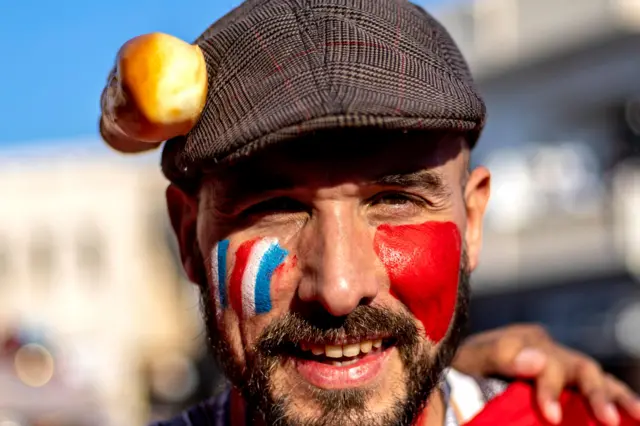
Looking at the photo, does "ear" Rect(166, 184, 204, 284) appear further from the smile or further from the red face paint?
the smile

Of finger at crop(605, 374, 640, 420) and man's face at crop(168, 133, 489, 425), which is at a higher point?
man's face at crop(168, 133, 489, 425)

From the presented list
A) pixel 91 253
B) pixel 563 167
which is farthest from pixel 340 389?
pixel 91 253

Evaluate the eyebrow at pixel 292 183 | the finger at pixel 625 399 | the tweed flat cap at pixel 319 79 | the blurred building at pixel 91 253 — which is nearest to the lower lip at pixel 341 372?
the eyebrow at pixel 292 183

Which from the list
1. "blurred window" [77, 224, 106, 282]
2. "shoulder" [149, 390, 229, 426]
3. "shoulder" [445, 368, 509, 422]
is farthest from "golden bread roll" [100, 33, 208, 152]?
"blurred window" [77, 224, 106, 282]

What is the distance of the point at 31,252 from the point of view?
114 feet

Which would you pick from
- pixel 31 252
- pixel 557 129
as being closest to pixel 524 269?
pixel 557 129

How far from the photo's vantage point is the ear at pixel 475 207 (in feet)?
7.98

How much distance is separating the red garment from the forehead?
2.39 feet

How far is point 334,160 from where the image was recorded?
81.2 inches

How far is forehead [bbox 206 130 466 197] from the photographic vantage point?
2.05m

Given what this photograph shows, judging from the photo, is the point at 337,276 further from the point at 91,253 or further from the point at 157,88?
the point at 91,253

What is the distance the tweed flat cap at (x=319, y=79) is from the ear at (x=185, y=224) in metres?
0.23

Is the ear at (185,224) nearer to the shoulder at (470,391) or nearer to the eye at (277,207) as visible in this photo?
the eye at (277,207)

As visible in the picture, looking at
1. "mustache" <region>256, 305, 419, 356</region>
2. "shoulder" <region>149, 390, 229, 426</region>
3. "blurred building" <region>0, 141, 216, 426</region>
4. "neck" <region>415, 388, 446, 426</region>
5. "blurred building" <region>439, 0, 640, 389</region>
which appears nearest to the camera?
"mustache" <region>256, 305, 419, 356</region>
